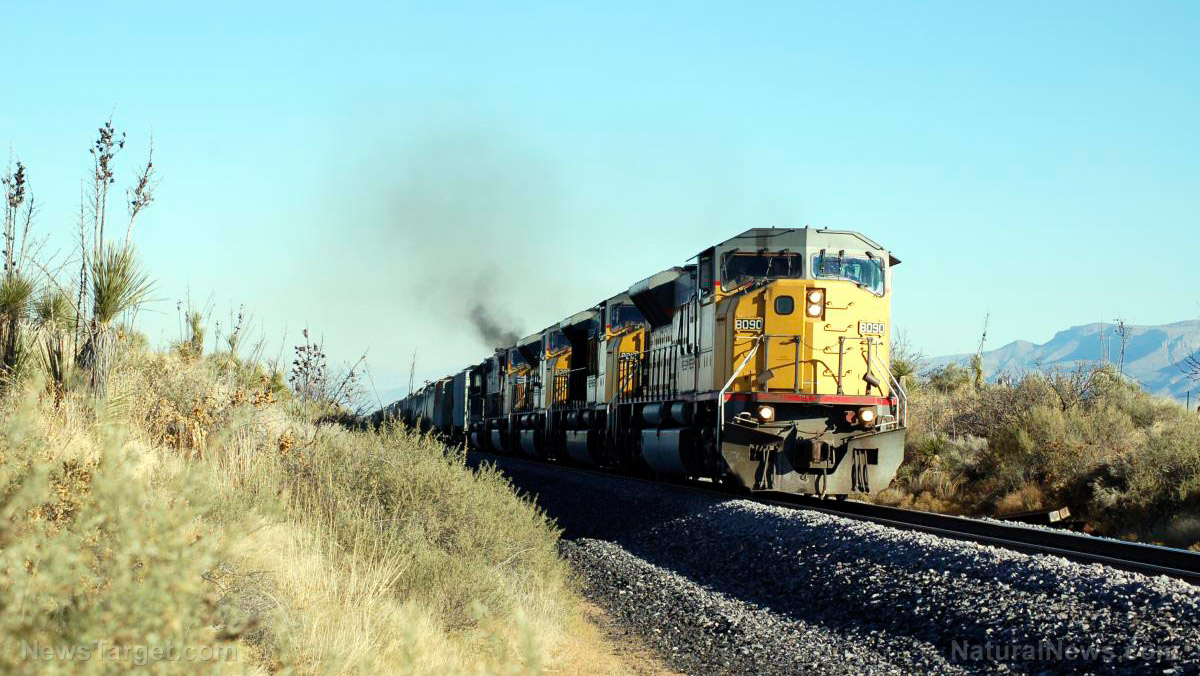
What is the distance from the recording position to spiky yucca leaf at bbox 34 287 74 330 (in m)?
11.1

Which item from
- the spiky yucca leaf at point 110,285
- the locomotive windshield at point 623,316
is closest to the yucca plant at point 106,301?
the spiky yucca leaf at point 110,285

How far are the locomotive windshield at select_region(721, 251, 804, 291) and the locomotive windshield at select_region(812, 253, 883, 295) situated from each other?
31cm

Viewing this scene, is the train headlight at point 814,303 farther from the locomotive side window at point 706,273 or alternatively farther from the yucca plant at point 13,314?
the yucca plant at point 13,314

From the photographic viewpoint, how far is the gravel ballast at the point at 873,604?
6723 mm

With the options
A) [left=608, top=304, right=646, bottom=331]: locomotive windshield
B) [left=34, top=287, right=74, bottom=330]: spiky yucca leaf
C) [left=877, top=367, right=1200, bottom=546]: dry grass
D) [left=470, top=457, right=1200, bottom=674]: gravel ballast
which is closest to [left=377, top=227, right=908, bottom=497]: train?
[left=470, top=457, right=1200, bottom=674]: gravel ballast

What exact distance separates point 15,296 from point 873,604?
9.33 meters

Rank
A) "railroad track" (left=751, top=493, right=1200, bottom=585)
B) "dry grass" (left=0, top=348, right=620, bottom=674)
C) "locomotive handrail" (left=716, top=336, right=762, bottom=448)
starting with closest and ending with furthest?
1. "dry grass" (left=0, top=348, right=620, bottom=674)
2. "railroad track" (left=751, top=493, right=1200, bottom=585)
3. "locomotive handrail" (left=716, top=336, right=762, bottom=448)

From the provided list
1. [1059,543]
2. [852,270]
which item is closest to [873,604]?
[1059,543]

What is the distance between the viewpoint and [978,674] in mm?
6715

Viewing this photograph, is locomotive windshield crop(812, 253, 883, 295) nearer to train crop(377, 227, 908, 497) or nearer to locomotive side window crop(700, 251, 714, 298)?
train crop(377, 227, 908, 497)

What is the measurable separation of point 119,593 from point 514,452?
105 feet

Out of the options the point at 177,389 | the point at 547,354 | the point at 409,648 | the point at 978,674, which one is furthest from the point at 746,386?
the point at 547,354

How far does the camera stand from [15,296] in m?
11.2

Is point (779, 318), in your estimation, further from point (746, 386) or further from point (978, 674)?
point (978, 674)
